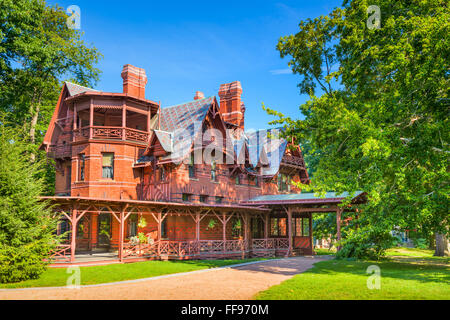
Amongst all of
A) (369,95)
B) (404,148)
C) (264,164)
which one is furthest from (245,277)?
(264,164)

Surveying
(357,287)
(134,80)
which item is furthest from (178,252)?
(134,80)

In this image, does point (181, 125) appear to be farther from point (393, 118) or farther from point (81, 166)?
point (393, 118)

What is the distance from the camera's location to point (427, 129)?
14.1m

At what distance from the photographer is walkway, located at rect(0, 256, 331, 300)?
1055 centimetres

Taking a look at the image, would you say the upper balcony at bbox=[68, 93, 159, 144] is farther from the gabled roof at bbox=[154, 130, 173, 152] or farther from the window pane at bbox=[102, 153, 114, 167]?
the gabled roof at bbox=[154, 130, 173, 152]

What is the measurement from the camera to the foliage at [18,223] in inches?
498

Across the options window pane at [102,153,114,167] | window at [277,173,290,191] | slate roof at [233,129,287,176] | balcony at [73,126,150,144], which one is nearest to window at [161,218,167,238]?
window pane at [102,153,114,167]

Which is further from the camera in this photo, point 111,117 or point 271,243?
point 271,243

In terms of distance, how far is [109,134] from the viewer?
960 inches

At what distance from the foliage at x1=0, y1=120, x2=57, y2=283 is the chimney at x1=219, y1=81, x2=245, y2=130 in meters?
21.0

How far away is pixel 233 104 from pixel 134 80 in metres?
9.85

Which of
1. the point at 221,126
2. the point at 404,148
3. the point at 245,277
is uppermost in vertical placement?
the point at 221,126
